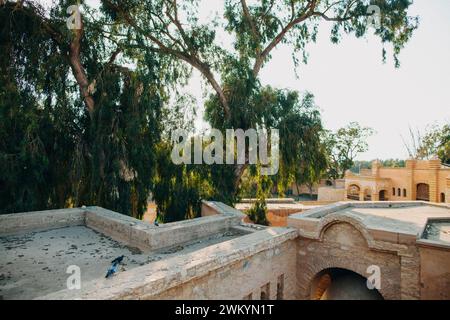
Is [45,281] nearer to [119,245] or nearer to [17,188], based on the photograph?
[119,245]

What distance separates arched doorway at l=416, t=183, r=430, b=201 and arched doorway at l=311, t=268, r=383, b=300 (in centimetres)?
2451

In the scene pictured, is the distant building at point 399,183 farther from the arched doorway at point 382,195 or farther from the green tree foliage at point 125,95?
the green tree foliage at point 125,95

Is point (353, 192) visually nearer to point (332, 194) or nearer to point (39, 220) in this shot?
point (332, 194)

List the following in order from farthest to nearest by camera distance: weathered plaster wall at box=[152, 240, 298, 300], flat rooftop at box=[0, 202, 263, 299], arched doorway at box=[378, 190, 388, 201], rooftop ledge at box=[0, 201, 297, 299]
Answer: arched doorway at box=[378, 190, 388, 201], flat rooftop at box=[0, 202, 263, 299], weathered plaster wall at box=[152, 240, 298, 300], rooftop ledge at box=[0, 201, 297, 299]

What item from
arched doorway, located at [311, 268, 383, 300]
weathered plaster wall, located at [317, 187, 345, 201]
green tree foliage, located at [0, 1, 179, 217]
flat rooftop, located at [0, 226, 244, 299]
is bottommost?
arched doorway, located at [311, 268, 383, 300]

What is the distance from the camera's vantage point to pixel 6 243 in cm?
687

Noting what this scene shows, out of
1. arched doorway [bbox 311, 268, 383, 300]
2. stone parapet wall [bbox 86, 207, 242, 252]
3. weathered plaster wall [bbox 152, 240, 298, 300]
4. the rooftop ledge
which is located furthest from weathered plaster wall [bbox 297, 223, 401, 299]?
stone parapet wall [bbox 86, 207, 242, 252]

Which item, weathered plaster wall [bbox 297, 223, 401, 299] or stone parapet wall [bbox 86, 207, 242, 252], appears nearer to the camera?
weathered plaster wall [bbox 297, 223, 401, 299]

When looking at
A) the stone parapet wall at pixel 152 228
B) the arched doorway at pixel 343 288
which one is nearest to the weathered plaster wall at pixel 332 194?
the arched doorway at pixel 343 288

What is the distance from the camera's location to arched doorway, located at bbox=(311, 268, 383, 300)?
7544 millimetres

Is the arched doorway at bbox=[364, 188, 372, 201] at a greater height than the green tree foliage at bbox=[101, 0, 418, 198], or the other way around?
the green tree foliage at bbox=[101, 0, 418, 198]

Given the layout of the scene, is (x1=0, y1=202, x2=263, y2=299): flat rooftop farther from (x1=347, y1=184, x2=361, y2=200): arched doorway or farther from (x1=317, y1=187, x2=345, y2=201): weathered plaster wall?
(x1=347, y1=184, x2=361, y2=200): arched doorway

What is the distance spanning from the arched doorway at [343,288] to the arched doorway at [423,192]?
24.5 meters

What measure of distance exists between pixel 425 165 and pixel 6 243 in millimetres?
32233
